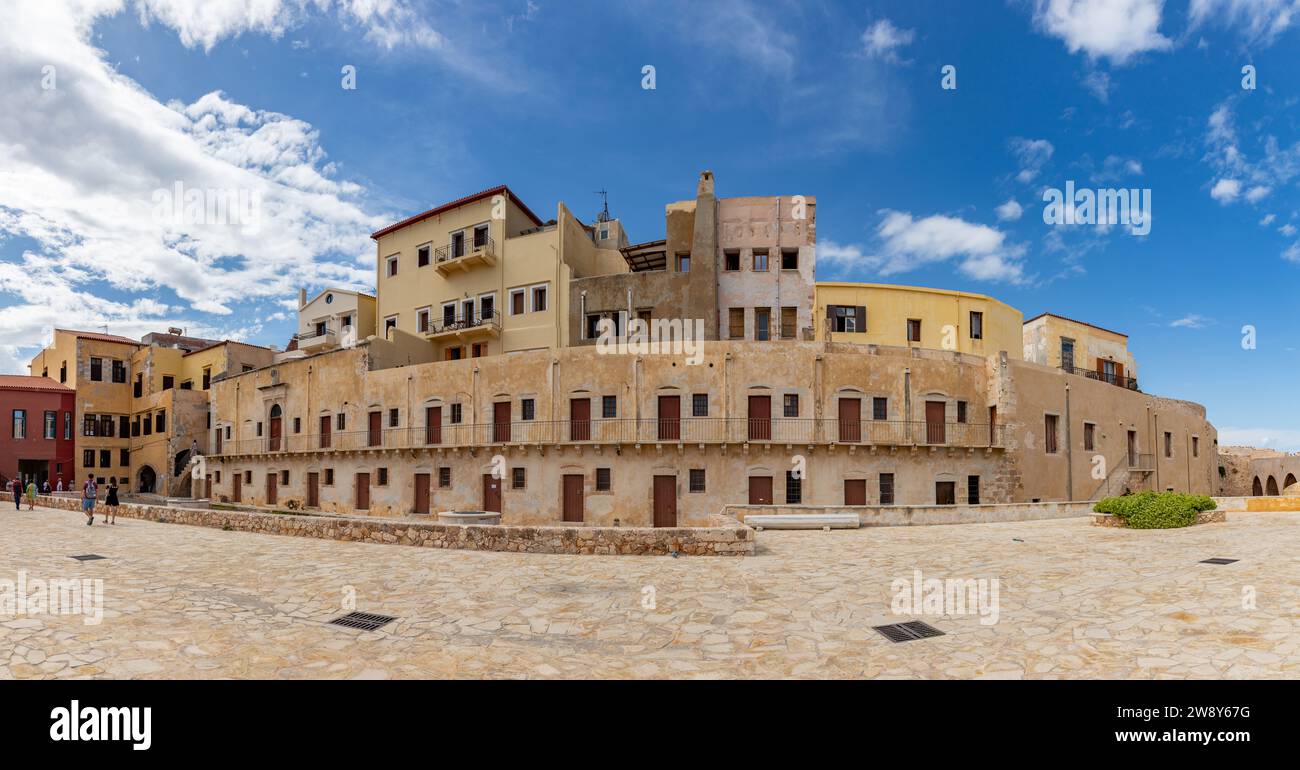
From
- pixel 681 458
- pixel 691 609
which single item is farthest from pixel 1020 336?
pixel 691 609

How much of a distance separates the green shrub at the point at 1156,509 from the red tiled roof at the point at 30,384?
6847cm

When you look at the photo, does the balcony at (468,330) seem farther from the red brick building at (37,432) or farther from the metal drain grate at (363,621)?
the red brick building at (37,432)

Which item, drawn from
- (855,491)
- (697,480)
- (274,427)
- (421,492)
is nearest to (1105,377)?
(855,491)

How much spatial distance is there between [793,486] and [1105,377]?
93.0 feet

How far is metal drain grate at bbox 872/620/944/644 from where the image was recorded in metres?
7.77

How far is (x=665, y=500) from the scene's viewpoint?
29453 millimetres

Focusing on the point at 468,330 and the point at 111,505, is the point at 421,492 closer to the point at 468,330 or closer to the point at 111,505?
the point at 468,330

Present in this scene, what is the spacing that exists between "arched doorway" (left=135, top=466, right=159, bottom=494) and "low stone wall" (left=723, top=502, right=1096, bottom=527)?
169ft

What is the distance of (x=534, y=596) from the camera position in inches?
398

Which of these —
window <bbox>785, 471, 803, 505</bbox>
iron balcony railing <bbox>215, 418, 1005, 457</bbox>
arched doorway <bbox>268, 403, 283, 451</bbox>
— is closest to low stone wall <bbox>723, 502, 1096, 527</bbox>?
window <bbox>785, 471, 803, 505</bbox>

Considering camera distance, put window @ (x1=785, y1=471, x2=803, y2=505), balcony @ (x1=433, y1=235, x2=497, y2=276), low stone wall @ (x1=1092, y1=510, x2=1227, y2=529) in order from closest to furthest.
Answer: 1. low stone wall @ (x1=1092, y1=510, x2=1227, y2=529)
2. window @ (x1=785, y1=471, x2=803, y2=505)
3. balcony @ (x1=433, y1=235, x2=497, y2=276)

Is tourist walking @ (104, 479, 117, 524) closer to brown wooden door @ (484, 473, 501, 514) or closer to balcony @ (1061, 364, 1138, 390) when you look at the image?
brown wooden door @ (484, 473, 501, 514)

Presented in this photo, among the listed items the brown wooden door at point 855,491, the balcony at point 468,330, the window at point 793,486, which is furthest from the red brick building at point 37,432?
the brown wooden door at point 855,491
